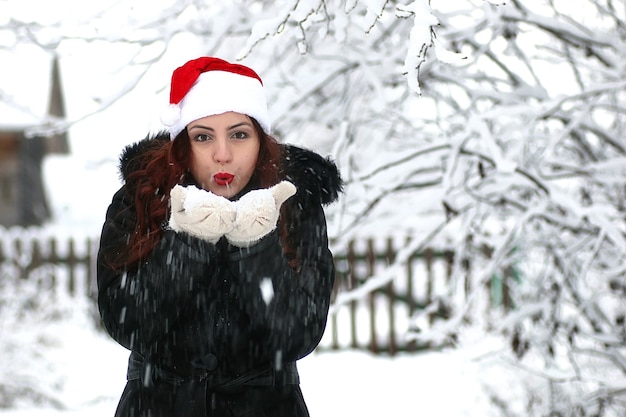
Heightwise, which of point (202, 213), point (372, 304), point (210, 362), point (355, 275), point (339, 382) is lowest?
point (339, 382)

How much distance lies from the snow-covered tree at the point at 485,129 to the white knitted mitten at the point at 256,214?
111 centimetres

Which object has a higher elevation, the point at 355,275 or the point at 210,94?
the point at 355,275

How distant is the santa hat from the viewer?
6.34 feet

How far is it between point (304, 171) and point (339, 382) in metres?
5.26

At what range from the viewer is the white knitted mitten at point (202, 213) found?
164cm

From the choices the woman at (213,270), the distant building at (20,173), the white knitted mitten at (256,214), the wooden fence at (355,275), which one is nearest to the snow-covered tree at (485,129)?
the woman at (213,270)

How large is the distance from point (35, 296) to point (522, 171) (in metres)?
6.47

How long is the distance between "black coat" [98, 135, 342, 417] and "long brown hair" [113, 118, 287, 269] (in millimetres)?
42

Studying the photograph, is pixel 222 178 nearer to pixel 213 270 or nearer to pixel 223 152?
pixel 223 152

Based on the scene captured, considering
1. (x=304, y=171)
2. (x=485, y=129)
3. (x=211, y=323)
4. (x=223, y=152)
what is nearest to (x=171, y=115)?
(x=223, y=152)

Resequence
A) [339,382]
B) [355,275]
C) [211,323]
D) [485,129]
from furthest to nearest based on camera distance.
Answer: [355,275] < [339,382] < [485,129] < [211,323]

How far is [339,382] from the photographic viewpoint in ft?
23.1

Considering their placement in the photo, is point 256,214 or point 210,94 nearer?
point 256,214

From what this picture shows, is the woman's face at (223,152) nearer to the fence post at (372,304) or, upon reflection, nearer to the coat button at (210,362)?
the coat button at (210,362)
